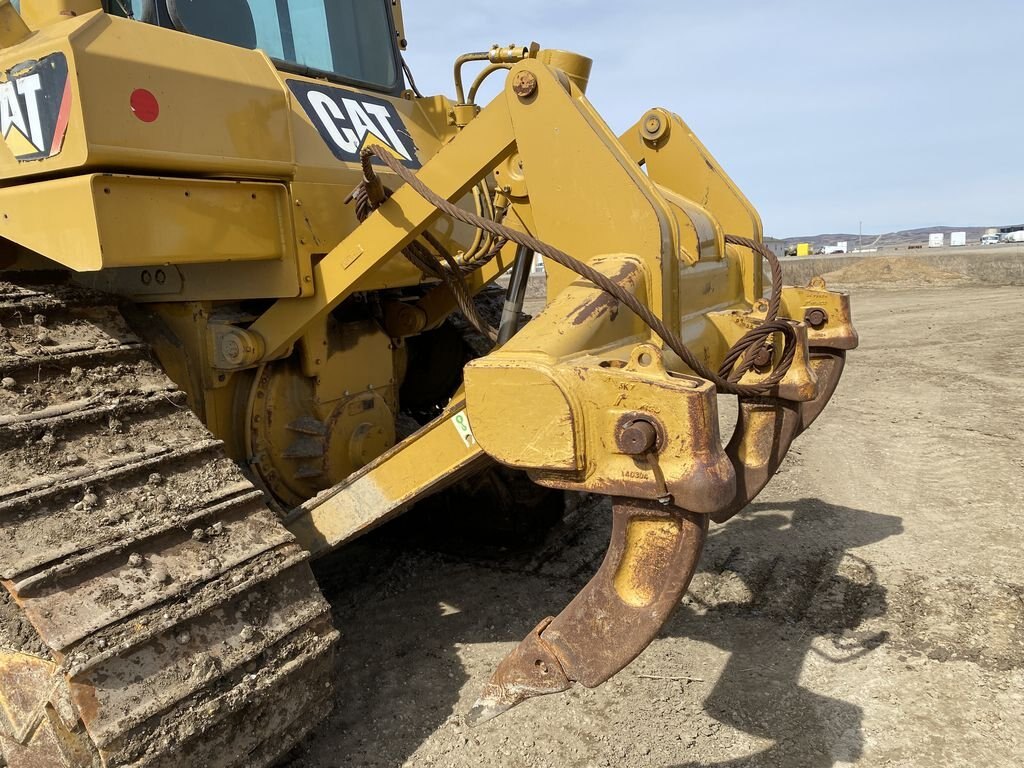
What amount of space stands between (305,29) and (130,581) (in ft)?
7.42

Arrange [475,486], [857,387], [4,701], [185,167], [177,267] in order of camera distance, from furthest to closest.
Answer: [857,387] → [475,486] → [177,267] → [185,167] → [4,701]

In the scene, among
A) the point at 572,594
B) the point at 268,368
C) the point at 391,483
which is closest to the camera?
the point at 391,483

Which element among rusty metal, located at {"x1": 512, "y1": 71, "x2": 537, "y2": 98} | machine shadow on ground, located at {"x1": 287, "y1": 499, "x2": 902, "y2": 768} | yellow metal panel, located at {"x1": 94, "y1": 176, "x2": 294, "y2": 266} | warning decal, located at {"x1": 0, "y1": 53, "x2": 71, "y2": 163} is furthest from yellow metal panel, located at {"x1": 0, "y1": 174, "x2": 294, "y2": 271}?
machine shadow on ground, located at {"x1": 287, "y1": 499, "x2": 902, "y2": 768}

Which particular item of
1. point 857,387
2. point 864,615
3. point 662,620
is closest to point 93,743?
point 662,620

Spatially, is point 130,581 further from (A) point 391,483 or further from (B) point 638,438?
(B) point 638,438

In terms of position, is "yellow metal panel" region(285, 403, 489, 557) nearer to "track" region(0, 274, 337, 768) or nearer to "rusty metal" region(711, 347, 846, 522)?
Answer: "track" region(0, 274, 337, 768)

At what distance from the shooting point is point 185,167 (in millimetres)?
2320

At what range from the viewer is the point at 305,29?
3.20 meters

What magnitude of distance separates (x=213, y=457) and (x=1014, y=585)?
3206 mm

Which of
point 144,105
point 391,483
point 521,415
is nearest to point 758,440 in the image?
point 521,415

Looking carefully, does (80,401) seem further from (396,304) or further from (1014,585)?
(1014,585)

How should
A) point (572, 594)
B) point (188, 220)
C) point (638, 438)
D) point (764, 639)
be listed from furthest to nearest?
point (572, 594) < point (764, 639) < point (188, 220) < point (638, 438)

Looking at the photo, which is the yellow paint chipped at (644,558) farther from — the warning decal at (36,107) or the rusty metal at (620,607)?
the warning decal at (36,107)

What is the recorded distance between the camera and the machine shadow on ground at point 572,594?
250 cm
